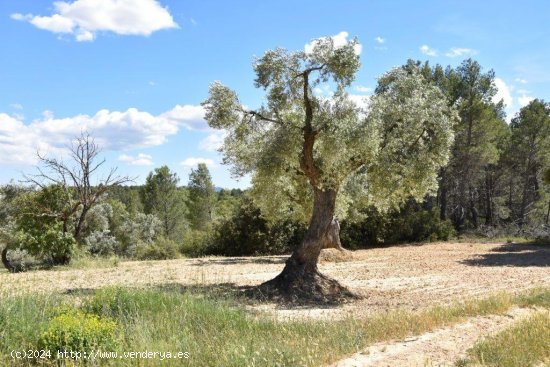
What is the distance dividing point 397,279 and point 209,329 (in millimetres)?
9649

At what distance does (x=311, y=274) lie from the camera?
42.8 feet

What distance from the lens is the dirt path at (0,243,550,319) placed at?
11.7m

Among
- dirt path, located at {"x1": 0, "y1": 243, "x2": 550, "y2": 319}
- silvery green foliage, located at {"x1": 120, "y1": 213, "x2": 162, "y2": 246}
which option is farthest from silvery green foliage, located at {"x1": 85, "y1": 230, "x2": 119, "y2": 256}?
silvery green foliage, located at {"x1": 120, "y1": 213, "x2": 162, "y2": 246}

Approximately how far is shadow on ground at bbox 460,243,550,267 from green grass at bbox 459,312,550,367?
12.1 m

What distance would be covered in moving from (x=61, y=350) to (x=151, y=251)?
875 inches

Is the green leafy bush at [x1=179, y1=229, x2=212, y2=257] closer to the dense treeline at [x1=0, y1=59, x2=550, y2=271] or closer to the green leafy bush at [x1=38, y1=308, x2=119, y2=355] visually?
the dense treeline at [x1=0, y1=59, x2=550, y2=271]

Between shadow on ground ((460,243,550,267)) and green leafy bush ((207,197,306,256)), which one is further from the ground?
green leafy bush ((207,197,306,256))

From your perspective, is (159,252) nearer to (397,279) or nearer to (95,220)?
(95,220)

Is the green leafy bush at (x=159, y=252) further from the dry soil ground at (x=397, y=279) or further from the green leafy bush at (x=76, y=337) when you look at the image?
the green leafy bush at (x=76, y=337)

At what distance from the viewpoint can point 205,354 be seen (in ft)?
18.7

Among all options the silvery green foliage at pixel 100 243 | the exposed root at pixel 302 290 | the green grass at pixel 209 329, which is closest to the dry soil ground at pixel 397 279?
the green grass at pixel 209 329

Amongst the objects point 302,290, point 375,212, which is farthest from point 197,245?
point 302,290

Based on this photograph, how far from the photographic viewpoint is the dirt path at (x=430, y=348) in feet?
18.5

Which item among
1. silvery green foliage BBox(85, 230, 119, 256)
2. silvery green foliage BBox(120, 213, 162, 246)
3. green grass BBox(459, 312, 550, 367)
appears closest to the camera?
green grass BBox(459, 312, 550, 367)
